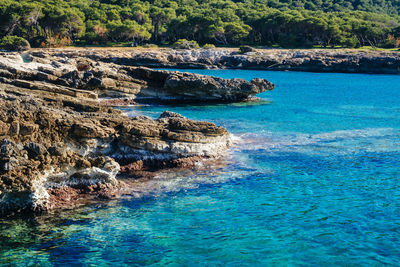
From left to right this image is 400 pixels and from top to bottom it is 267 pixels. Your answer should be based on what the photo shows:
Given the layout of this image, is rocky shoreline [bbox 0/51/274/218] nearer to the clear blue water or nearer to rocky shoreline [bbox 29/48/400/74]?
the clear blue water

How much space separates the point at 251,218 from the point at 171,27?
126655 millimetres

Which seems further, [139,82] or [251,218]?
[139,82]

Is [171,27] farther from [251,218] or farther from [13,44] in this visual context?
[251,218]

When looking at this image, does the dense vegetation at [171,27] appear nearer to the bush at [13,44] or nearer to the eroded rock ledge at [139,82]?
the bush at [13,44]

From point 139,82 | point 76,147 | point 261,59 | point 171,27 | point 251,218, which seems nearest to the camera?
point 251,218

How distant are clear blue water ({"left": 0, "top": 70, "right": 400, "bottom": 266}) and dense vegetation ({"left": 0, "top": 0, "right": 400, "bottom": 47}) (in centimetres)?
10164

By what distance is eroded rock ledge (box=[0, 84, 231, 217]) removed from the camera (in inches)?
736

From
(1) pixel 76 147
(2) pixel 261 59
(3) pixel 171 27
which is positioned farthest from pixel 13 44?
(1) pixel 76 147

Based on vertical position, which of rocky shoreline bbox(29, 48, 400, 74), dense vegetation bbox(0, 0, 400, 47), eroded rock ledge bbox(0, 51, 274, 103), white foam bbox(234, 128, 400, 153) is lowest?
white foam bbox(234, 128, 400, 153)

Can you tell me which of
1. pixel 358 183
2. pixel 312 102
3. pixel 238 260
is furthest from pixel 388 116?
pixel 238 260

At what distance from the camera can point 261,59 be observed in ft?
Answer: 358

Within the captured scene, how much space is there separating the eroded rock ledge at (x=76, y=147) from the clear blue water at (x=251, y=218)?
138 centimetres

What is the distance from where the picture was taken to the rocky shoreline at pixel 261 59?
102 m

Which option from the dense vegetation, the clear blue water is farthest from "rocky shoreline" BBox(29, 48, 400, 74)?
the clear blue water
